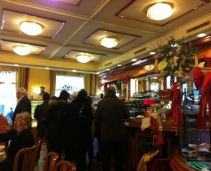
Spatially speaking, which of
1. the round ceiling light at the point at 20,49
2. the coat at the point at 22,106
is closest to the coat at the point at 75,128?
the coat at the point at 22,106


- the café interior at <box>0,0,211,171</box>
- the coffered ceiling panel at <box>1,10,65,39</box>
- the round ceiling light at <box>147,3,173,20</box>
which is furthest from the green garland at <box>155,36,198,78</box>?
the coffered ceiling panel at <box>1,10,65,39</box>

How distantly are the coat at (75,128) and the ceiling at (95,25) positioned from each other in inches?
56.9

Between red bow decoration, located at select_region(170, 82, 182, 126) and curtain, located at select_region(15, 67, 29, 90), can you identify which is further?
curtain, located at select_region(15, 67, 29, 90)

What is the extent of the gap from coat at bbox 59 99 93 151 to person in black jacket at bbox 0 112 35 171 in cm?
82

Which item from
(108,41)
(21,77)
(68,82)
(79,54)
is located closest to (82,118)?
(108,41)

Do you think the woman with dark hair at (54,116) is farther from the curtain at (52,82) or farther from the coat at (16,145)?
the curtain at (52,82)

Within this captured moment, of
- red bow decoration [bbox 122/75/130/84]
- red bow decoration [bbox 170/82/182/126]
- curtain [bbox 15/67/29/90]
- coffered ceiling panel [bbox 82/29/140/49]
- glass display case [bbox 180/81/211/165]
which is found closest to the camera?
glass display case [bbox 180/81/211/165]

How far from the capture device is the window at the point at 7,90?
828cm

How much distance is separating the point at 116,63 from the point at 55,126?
2.94 meters

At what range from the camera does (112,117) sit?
3449mm

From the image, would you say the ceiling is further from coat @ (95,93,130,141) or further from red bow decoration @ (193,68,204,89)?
red bow decoration @ (193,68,204,89)

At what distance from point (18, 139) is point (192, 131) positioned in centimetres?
188

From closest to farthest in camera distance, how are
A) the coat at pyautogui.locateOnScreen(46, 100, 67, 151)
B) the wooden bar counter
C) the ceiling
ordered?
the wooden bar counter → the ceiling → the coat at pyautogui.locateOnScreen(46, 100, 67, 151)

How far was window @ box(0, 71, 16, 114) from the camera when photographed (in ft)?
27.2
